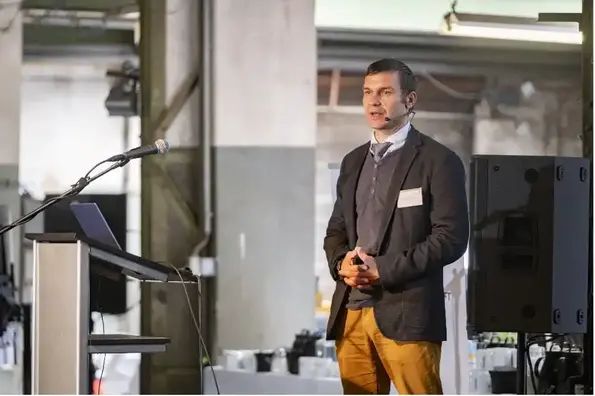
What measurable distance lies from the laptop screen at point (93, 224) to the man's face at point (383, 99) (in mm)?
1058

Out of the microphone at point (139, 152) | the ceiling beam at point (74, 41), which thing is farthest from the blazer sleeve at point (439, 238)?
the ceiling beam at point (74, 41)

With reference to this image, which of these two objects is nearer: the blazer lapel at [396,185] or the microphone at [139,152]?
the microphone at [139,152]

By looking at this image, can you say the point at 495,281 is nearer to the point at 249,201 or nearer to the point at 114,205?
the point at 249,201

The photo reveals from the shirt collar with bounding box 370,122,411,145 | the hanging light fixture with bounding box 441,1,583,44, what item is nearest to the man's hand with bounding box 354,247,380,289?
the shirt collar with bounding box 370,122,411,145

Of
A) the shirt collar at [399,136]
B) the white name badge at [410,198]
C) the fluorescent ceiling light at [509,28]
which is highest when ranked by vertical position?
the fluorescent ceiling light at [509,28]

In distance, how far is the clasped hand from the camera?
2947mm

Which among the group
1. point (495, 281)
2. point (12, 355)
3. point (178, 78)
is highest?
point (178, 78)

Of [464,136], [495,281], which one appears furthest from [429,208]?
[464,136]

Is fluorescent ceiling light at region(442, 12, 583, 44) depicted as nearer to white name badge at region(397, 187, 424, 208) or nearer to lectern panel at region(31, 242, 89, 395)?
white name badge at region(397, 187, 424, 208)

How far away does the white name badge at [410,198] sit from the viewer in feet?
9.97

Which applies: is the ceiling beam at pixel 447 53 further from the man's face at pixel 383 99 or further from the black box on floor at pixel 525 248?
the black box on floor at pixel 525 248

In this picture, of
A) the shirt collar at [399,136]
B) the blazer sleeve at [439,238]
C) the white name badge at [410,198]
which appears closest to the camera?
the blazer sleeve at [439,238]

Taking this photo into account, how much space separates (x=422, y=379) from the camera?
9.57 feet

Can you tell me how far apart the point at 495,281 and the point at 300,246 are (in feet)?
3.11
